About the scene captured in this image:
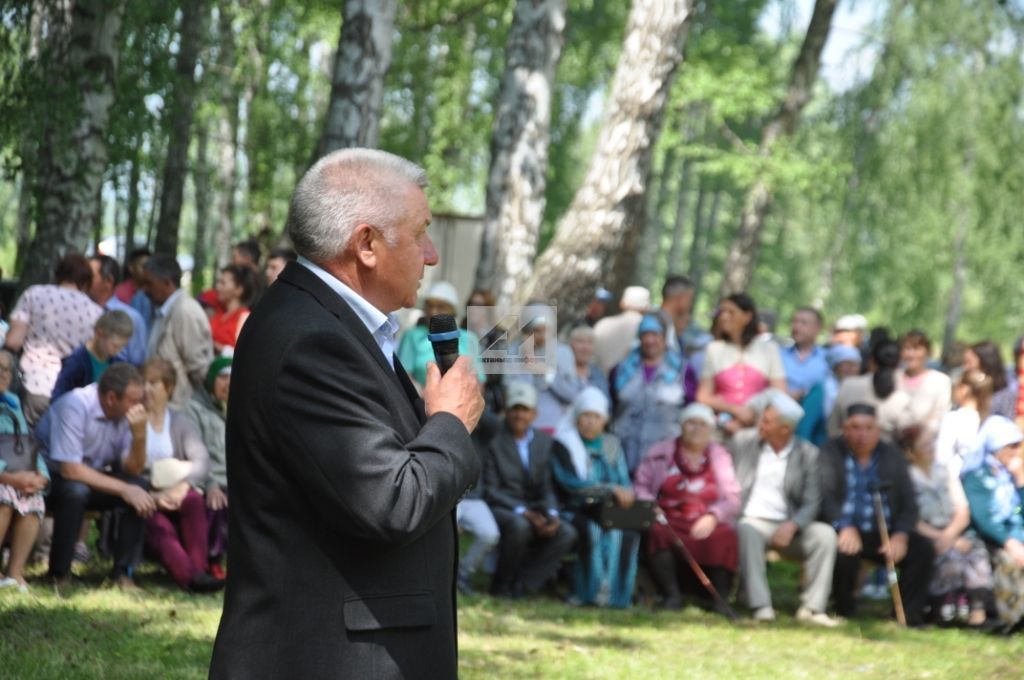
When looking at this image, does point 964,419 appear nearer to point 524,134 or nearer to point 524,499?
point 524,499

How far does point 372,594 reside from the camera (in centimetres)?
312

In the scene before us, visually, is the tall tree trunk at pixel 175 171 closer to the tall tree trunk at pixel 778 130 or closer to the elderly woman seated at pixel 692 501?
the tall tree trunk at pixel 778 130

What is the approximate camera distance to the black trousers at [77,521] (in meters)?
8.83

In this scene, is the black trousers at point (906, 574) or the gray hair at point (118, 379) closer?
the gray hair at point (118, 379)

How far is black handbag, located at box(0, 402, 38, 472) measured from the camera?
27.7ft

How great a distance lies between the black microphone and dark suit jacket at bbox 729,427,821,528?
7897 millimetres

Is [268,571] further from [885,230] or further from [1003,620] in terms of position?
[885,230]

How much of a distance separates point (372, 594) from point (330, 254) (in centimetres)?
73

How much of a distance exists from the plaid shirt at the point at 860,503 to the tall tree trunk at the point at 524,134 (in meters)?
4.20

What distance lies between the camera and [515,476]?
10688mm

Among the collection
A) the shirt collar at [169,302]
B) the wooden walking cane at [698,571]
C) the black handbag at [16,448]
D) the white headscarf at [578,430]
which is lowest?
the wooden walking cane at [698,571]

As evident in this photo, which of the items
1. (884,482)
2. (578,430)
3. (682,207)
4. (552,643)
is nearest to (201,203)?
(578,430)

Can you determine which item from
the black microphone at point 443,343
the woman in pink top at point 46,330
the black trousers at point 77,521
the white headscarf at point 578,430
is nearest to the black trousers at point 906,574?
the white headscarf at point 578,430

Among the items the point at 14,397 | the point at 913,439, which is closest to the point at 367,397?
the point at 14,397
